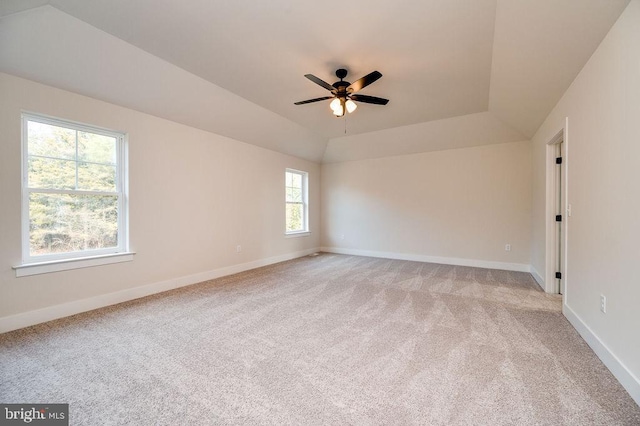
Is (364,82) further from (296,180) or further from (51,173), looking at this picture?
(296,180)

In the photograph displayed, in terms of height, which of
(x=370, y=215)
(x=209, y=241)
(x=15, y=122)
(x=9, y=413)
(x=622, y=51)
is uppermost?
(x=622, y=51)

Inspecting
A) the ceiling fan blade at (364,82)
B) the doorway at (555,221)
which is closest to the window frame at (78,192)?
the ceiling fan blade at (364,82)

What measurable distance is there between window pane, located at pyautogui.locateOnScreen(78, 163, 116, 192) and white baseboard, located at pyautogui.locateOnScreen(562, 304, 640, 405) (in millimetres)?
5028

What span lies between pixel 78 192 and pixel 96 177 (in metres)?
0.27

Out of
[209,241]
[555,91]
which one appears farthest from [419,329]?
[209,241]

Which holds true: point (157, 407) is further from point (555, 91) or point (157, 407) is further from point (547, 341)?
point (555, 91)

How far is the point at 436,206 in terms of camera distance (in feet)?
19.0

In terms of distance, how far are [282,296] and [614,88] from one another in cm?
368

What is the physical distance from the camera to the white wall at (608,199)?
5.52 ft

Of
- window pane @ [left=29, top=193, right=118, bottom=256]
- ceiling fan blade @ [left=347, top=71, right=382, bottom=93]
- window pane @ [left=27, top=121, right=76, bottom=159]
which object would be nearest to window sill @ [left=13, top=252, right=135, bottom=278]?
window pane @ [left=29, top=193, right=118, bottom=256]

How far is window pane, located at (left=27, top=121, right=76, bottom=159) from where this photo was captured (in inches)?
110

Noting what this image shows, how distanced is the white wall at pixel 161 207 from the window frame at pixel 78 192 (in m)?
0.07

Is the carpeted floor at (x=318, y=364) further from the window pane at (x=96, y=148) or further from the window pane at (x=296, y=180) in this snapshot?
the window pane at (x=296, y=180)

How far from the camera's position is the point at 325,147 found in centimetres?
650
